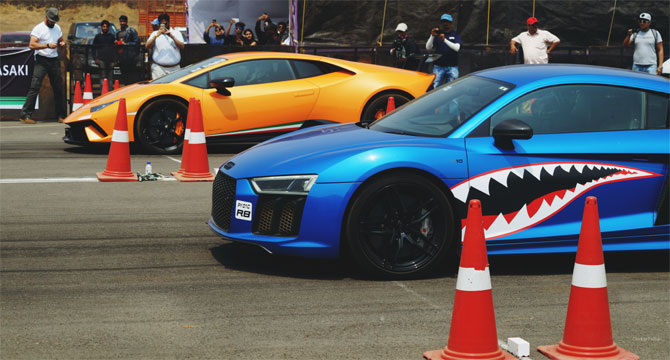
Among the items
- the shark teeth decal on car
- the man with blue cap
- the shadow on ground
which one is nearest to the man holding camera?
the man with blue cap

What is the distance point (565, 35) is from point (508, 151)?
16590mm

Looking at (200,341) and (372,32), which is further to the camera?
(372,32)

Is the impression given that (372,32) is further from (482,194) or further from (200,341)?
(200,341)

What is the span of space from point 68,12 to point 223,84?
53.1 m

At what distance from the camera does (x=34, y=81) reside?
16.7 metres

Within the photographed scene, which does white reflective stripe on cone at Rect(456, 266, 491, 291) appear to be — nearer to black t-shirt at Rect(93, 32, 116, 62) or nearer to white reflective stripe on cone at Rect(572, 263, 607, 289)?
white reflective stripe on cone at Rect(572, 263, 607, 289)

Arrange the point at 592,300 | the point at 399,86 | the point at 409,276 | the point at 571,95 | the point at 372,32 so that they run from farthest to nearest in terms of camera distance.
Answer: the point at 372,32, the point at 399,86, the point at 571,95, the point at 409,276, the point at 592,300

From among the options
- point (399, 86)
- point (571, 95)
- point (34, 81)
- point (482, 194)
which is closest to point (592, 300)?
point (482, 194)

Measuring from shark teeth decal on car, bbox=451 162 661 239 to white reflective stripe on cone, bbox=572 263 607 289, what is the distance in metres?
1.57

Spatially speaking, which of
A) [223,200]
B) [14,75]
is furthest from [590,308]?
[14,75]

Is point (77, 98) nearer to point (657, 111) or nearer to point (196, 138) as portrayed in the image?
point (196, 138)

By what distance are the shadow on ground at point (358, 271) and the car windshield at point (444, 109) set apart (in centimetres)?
93

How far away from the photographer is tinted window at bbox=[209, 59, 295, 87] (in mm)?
12203

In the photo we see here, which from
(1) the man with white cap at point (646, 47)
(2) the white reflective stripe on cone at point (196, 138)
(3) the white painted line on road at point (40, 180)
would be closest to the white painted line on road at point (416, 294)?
(2) the white reflective stripe on cone at point (196, 138)
